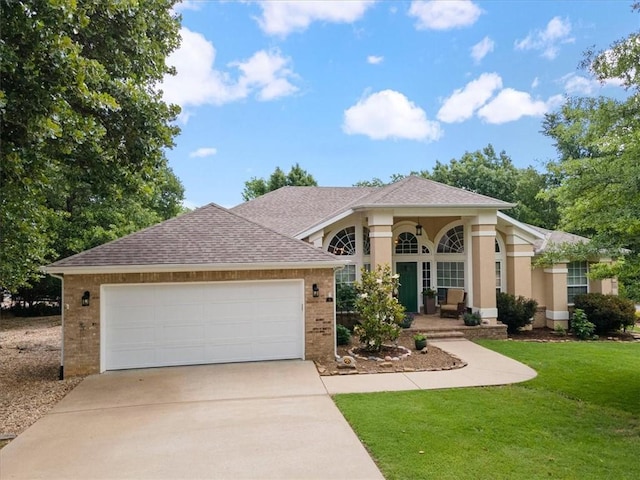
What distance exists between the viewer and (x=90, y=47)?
309 inches

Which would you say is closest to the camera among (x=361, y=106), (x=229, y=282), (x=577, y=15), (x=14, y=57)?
(x=14, y=57)

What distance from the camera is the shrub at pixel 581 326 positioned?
13.2 meters

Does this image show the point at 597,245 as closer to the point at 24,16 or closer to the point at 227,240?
the point at 227,240

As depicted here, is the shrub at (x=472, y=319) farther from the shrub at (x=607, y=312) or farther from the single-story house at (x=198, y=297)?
the single-story house at (x=198, y=297)

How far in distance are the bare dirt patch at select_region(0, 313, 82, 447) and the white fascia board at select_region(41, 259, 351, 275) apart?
230cm

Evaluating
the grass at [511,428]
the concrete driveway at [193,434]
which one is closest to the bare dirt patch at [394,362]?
the concrete driveway at [193,434]

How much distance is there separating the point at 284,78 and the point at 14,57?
16.9 metres

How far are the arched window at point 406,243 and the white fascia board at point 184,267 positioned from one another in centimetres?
635

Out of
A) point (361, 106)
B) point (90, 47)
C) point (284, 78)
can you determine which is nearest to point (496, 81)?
Result: point (361, 106)

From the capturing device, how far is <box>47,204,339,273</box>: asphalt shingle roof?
8875mm

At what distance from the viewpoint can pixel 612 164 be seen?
19.7 feet

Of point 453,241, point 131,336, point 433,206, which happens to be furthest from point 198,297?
point 453,241

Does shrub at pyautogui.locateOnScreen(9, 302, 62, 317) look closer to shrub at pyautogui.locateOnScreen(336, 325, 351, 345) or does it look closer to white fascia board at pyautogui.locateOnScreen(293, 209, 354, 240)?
white fascia board at pyautogui.locateOnScreen(293, 209, 354, 240)

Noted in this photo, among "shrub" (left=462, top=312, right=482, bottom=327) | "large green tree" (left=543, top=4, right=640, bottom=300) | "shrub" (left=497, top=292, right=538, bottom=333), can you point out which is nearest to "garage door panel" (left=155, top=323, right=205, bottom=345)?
"large green tree" (left=543, top=4, right=640, bottom=300)
